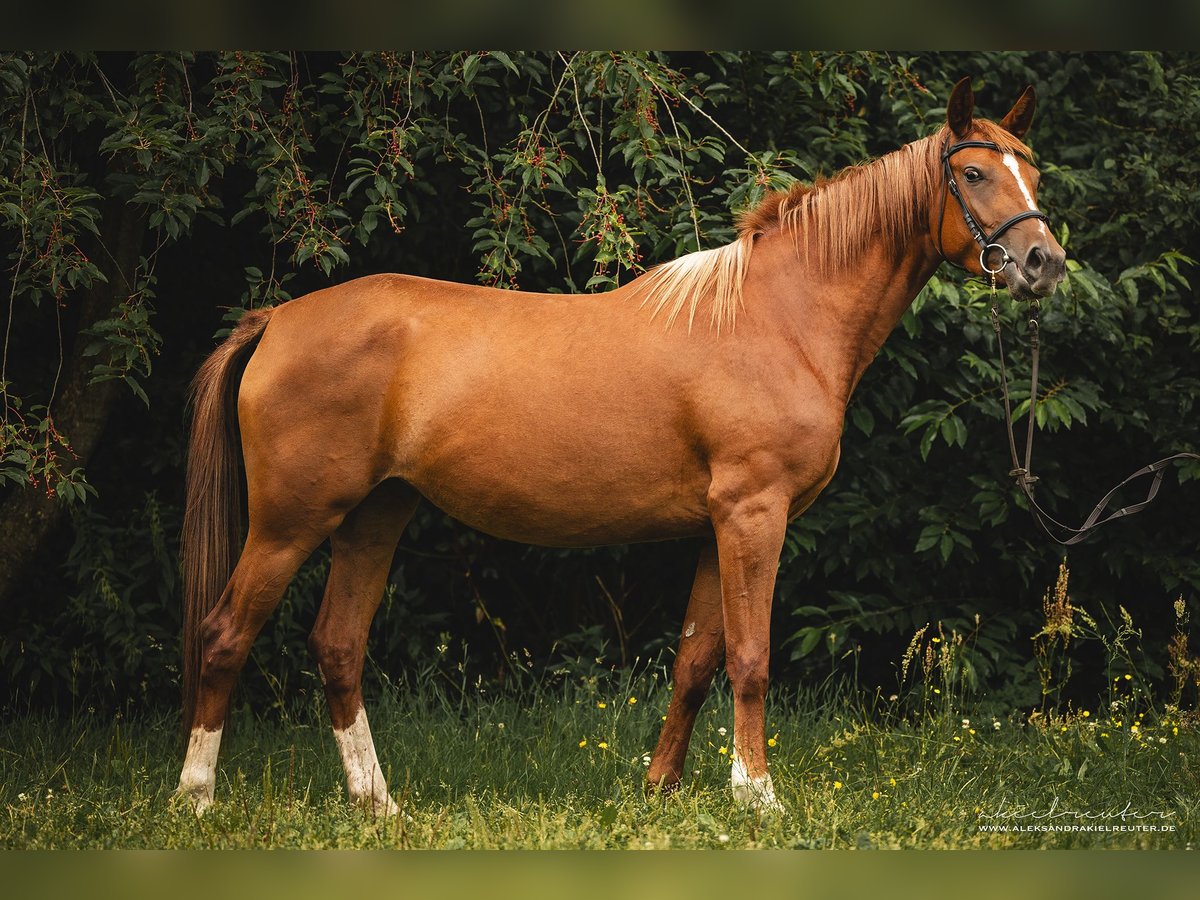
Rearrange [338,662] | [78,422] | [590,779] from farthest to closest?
[78,422] → [590,779] → [338,662]

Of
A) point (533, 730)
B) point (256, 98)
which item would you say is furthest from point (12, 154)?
point (533, 730)

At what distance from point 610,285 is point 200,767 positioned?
270 centimetres

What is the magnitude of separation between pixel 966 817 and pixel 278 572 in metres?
2.61

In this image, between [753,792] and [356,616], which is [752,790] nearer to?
[753,792]

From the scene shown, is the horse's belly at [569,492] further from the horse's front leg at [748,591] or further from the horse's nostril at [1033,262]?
the horse's nostril at [1033,262]

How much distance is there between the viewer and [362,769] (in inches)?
168

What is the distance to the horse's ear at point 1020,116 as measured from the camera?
13.3ft

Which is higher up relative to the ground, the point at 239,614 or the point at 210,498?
the point at 210,498

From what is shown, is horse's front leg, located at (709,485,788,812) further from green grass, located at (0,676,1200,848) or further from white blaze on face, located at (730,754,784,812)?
green grass, located at (0,676,1200,848)

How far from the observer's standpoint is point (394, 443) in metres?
4.16

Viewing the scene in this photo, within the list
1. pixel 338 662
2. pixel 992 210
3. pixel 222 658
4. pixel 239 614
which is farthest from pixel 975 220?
pixel 222 658

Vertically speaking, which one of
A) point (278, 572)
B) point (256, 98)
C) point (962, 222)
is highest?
point (256, 98)

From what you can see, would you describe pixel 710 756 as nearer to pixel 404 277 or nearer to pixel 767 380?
pixel 767 380

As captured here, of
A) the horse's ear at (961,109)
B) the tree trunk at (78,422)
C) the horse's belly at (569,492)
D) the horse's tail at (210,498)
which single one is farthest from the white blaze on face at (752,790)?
the tree trunk at (78,422)
